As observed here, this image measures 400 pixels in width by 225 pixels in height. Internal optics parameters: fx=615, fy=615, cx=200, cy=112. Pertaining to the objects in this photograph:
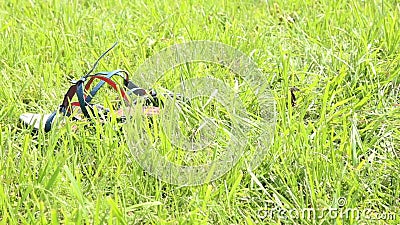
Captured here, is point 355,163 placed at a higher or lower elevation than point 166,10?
lower

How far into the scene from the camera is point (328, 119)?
1.63 m

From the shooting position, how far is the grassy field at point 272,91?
4.27 ft

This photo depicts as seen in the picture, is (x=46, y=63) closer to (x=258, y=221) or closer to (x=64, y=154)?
(x=64, y=154)

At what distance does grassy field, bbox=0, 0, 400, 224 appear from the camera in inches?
51.3

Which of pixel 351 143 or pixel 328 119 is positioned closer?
pixel 351 143

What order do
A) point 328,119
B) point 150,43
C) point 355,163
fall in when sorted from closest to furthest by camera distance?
1. point 355,163
2. point 328,119
3. point 150,43

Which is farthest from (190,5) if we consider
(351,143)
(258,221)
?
(258,221)

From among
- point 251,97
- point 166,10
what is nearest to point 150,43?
point 166,10

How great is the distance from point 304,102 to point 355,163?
0.33 meters

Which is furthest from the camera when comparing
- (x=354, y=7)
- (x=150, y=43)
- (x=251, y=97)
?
(x=354, y=7)

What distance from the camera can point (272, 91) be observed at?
69.5 inches

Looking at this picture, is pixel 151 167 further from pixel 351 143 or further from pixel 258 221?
pixel 351 143

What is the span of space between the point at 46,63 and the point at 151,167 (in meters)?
0.79

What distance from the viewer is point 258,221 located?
1.30 metres
